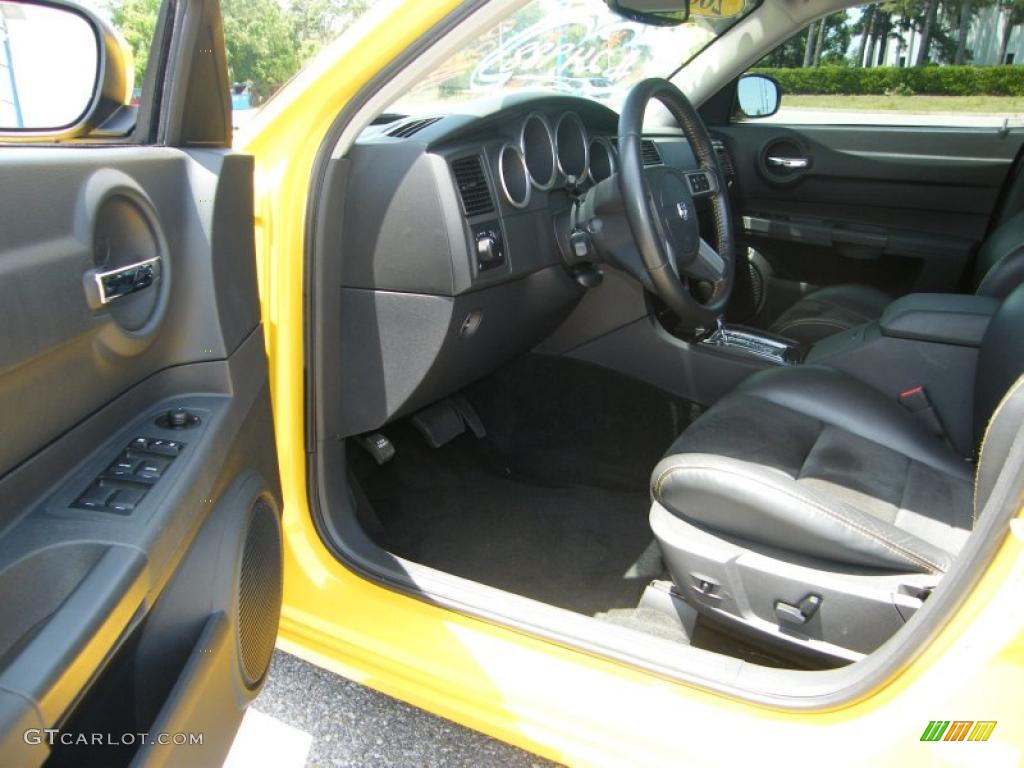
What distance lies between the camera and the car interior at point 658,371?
4.48 feet

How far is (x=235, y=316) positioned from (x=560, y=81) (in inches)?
53.2

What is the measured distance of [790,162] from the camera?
310cm

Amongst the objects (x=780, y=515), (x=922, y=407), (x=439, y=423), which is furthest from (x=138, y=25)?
(x=922, y=407)

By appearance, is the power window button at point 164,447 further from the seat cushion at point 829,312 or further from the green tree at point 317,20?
the seat cushion at point 829,312

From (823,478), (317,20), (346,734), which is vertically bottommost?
(346,734)

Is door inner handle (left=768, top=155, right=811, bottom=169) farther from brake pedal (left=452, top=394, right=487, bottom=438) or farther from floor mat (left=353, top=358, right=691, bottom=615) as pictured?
brake pedal (left=452, top=394, right=487, bottom=438)

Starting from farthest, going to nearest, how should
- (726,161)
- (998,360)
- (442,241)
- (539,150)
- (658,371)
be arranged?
(726,161) → (658,371) → (539,150) → (442,241) → (998,360)

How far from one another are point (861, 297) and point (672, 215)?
1.24 meters

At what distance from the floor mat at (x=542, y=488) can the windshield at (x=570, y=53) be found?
32.9 inches

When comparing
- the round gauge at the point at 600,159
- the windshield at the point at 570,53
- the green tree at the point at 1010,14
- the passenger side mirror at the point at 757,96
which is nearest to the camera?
the windshield at the point at 570,53

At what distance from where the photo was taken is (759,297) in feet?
9.99

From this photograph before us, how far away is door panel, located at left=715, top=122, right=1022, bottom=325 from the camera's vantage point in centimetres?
285

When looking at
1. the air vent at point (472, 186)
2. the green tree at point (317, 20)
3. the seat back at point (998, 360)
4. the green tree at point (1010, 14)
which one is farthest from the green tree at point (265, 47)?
the green tree at point (1010, 14)

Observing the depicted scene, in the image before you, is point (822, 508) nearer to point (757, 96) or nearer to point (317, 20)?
point (317, 20)
